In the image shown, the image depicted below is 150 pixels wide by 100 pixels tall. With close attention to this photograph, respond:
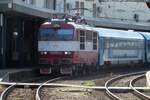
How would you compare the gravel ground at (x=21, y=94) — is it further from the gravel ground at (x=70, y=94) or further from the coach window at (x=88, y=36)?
the coach window at (x=88, y=36)

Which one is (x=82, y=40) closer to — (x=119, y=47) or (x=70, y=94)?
(x=119, y=47)

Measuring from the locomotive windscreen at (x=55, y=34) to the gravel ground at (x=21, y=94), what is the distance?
800 cm

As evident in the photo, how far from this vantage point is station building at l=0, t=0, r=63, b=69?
32.2 meters

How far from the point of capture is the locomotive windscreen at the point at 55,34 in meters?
29.1

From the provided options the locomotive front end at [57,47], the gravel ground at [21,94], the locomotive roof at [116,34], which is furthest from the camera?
the locomotive roof at [116,34]

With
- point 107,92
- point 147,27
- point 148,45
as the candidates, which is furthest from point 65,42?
point 147,27

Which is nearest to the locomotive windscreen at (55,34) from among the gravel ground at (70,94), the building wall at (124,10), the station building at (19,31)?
the station building at (19,31)

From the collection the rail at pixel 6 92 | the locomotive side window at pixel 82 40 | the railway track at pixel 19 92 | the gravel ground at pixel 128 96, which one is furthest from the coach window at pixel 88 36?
the gravel ground at pixel 128 96

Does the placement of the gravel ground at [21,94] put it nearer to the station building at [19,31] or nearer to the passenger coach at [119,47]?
the station building at [19,31]

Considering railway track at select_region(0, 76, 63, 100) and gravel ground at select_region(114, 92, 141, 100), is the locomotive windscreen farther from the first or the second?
Result: gravel ground at select_region(114, 92, 141, 100)

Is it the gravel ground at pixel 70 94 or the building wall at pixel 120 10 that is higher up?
the building wall at pixel 120 10

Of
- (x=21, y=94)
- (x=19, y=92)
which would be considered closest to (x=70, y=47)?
(x=19, y=92)

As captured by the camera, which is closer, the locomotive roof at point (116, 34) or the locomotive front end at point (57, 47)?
the locomotive front end at point (57, 47)

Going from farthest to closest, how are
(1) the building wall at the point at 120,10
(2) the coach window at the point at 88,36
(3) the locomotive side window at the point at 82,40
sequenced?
(1) the building wall at the point at 120,10, (2) the coach window at the point at 88,36, (3) the locomotive side window at the point at 82,40
